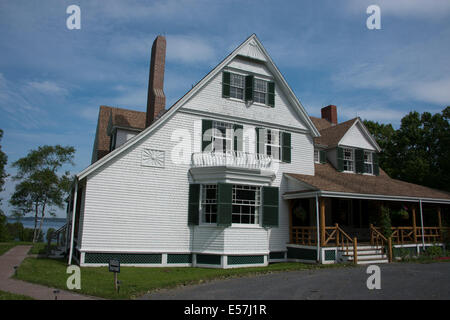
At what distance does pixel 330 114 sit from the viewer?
94.7 feet

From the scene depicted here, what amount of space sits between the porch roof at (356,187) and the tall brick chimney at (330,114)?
697 cm

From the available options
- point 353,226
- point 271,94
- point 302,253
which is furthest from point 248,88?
point 353,226

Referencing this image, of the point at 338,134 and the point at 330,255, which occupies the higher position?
the point at 338,134

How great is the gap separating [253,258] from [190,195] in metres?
4.04

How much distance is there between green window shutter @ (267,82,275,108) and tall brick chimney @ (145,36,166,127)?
18.3ft

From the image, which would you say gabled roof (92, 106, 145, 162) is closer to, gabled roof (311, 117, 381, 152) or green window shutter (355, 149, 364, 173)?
gabled roof (311, 117, 381, 152)

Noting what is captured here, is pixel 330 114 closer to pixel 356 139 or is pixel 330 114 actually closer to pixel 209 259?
pixel 356 139

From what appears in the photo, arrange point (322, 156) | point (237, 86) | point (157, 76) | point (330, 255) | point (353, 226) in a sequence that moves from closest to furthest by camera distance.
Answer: point (330, 255) < point (237, 86) < point (157, 76) < point (353, 226) < point (322, 156)

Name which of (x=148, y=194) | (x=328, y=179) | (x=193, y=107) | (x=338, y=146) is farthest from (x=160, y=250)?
(x=338, y=146)

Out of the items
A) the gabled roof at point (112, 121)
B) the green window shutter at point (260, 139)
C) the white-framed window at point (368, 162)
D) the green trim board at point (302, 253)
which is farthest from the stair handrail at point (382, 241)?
the gabled roof at point (112, 121)

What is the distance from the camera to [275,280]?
1191cm

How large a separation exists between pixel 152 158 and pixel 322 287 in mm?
8764

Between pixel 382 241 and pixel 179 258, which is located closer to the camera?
pixel 179 258

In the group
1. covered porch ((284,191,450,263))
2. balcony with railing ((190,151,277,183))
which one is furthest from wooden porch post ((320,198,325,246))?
balcony with railing ((190,151,277,183))
